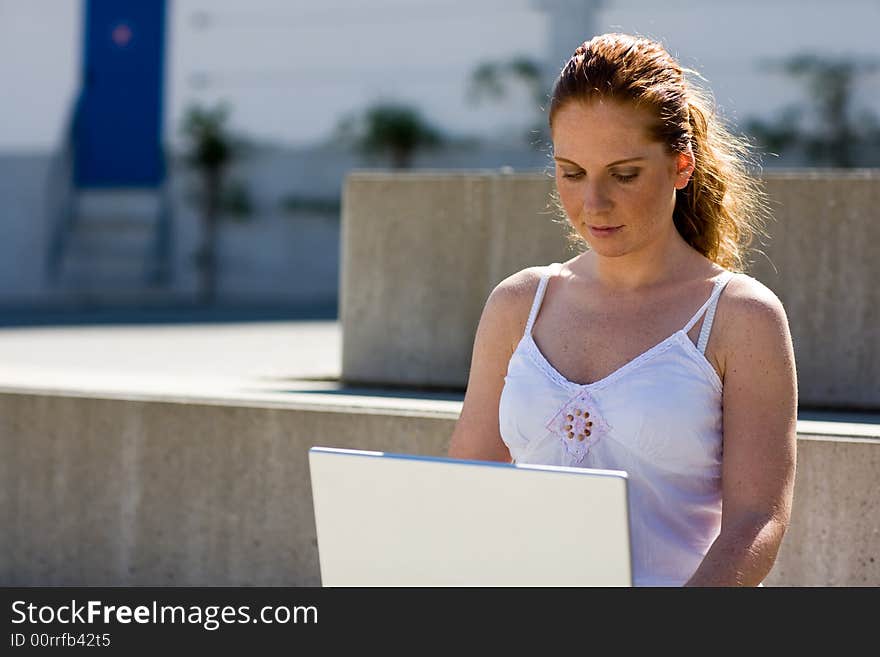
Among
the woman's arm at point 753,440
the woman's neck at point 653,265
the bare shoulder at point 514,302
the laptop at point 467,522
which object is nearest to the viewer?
the laptop at point 467,522

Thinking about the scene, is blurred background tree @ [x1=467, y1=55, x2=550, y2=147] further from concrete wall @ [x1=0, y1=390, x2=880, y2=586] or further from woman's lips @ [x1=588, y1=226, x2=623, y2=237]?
woman's lips @ [x1=588, y1=226, x2=623, y2=237]

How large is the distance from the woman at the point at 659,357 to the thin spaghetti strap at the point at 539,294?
0.05m

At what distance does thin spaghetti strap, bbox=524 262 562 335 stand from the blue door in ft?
61.8

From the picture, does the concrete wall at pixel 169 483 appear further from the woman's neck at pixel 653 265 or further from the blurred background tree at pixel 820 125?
the blurred background tree at pixel 820 125

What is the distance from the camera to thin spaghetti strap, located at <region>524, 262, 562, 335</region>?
2195mm

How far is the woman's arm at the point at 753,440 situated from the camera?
1838 millimetres

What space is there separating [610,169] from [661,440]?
397mm

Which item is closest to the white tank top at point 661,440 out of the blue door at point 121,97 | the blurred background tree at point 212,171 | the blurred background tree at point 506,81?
the blurred background tree at point 506,81

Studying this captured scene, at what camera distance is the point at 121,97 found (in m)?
20.5

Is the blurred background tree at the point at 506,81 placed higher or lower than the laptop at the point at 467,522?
higher

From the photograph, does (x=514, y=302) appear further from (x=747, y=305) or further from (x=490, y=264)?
(x=490, y=264)
